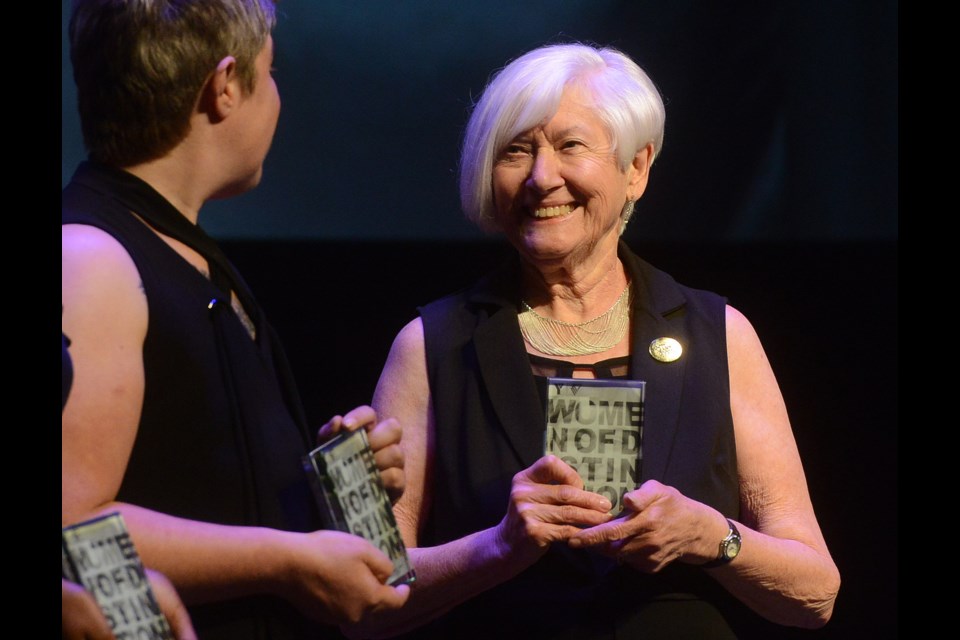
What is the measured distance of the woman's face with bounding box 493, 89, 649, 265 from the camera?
80.7 inches

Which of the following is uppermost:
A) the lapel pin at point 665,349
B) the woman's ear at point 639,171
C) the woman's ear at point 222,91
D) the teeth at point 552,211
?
the woman's ear at point 639,171

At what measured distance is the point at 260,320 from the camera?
5.19 ft

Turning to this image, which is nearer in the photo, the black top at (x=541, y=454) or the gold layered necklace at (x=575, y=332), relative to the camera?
the black top at (x=541, y=454)

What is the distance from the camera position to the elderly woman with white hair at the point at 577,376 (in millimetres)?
1940

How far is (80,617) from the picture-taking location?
1.17m

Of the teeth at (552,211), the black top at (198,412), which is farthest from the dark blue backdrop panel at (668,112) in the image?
the black top at (198,412)

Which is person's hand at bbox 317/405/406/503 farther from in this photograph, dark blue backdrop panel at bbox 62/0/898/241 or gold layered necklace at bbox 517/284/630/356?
dark blue backdrop panel at bbox 62/0/898/241

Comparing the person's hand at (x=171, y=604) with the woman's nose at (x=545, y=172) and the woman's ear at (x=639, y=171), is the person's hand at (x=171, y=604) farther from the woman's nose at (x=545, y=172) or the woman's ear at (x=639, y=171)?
the woman's ear at (x=639, y=171)

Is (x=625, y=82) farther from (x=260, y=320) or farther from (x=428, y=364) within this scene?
(x=260, y=320)

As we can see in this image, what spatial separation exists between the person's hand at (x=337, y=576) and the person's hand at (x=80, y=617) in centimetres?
24

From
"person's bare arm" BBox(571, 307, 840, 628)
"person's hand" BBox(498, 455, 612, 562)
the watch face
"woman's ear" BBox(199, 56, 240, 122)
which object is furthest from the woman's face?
"woman's ear" BBox(199, 56, 240, 122)

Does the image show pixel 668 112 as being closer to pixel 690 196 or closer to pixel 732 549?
pixel 690 196

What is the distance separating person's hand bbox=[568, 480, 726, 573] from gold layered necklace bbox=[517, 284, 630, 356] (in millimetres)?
384

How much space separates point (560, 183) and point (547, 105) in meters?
0.14
